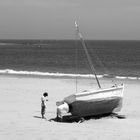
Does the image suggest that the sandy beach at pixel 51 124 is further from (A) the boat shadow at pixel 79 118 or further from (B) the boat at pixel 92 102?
(B) the boat at pixel 92 102

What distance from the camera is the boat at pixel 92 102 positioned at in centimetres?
1548

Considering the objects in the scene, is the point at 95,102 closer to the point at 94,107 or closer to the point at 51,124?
the point at 94,107

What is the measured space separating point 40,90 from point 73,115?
30.2 feet

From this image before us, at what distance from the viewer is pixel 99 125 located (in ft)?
49.0

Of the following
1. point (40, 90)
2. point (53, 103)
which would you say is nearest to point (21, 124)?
point (53, 103)

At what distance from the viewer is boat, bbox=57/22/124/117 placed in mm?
15477

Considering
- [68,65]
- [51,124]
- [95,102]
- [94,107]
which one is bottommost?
[51,124]

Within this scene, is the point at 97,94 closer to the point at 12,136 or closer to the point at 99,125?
the point at 99,125

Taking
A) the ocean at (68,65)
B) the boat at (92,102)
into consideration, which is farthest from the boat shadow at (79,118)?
the ocean at (68,65)

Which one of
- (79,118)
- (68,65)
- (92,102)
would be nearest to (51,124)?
(79,118)

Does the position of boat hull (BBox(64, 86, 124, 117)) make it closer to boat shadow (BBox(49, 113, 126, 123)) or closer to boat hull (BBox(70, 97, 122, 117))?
boat hull (BBox(70, 97, 122, 117))

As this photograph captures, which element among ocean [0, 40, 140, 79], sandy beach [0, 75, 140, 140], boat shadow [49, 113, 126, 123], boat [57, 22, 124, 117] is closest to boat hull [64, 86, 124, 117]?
boat [57, 22, 124, 117]

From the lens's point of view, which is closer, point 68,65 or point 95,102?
point 95,102

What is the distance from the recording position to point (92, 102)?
620 inches
